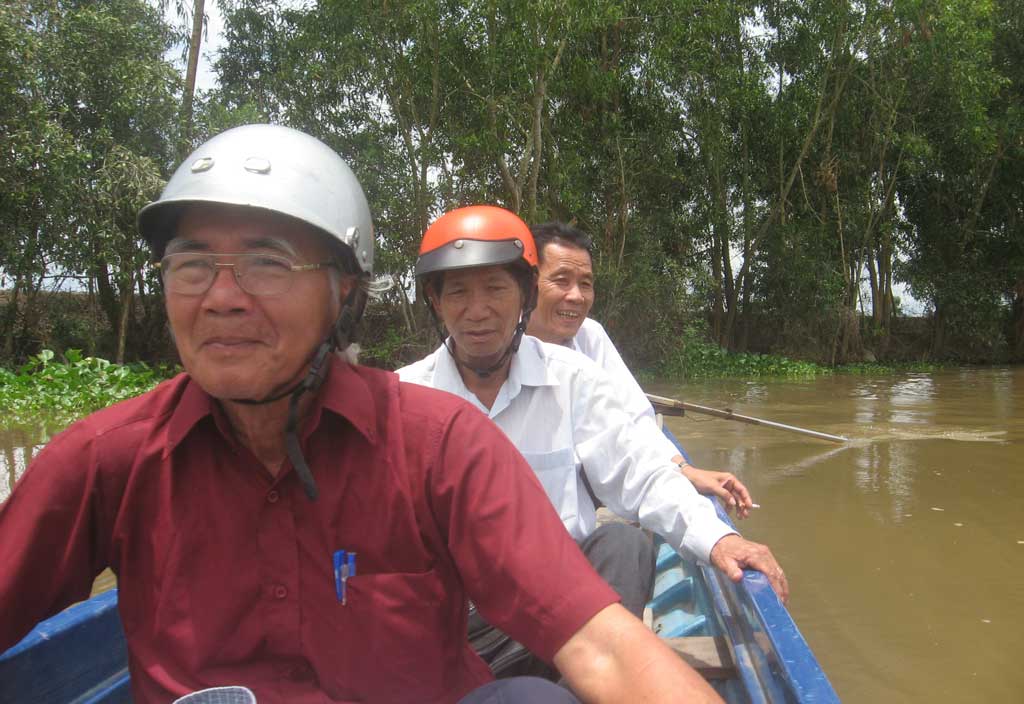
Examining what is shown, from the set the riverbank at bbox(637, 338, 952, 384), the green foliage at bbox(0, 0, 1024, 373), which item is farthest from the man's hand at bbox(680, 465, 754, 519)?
the riverbank at bbox(637, 338, 952, 384)

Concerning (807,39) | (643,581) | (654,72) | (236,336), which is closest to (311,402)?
(236,336)

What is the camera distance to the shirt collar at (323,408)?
1293 mm

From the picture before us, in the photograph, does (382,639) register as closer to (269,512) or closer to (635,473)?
(269,512)

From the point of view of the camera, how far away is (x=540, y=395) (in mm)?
2357

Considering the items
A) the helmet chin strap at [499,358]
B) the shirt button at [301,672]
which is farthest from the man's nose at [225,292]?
the helmet chin strap at [499,358]

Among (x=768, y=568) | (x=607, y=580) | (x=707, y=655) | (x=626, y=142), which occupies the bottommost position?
(x=707, y=655)

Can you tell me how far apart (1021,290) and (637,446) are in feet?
67.4

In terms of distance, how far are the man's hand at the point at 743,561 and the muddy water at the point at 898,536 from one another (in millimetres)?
1592

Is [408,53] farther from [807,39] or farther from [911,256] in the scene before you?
[911,256]

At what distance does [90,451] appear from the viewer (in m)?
1.28

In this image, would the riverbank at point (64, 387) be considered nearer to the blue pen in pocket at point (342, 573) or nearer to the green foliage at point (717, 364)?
the blue pen in pocket at point (342, 573)

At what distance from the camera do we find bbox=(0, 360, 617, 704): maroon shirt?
1258 millimetres

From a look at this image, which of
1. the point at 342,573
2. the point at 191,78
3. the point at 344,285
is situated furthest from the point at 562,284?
the point at 191,78

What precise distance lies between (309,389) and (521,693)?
57 centimetres
